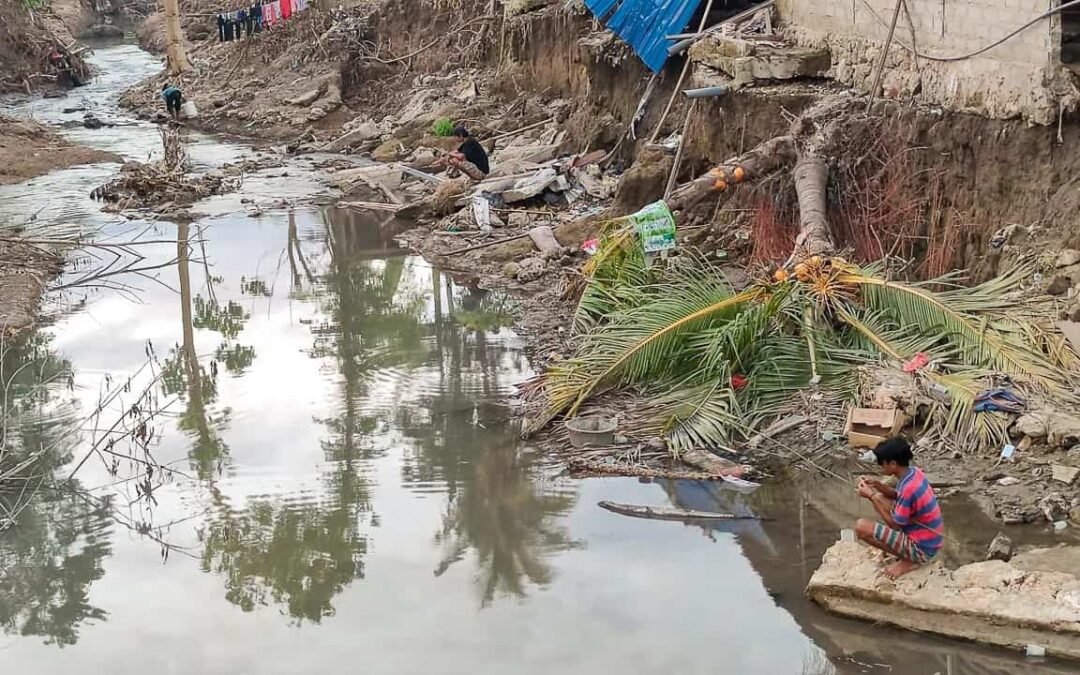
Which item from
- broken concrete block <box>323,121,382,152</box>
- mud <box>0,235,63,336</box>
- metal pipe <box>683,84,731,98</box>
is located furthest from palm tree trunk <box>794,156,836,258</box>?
broken concrete block <box>323,121,382,152</box>

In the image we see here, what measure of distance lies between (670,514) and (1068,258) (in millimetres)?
3444

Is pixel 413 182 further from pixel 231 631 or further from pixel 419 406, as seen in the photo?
pixel 231 631

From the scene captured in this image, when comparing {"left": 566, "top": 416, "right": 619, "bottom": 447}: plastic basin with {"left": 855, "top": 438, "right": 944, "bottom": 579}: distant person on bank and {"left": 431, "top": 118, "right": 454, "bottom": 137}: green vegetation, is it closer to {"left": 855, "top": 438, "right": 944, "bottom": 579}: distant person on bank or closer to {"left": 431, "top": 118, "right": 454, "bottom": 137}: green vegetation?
{"left": 855, "top": 438, "right": 944, "bottom": 579}: distant person on bank

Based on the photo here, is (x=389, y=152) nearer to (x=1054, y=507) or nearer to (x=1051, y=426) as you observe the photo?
(x=1051, y=426)

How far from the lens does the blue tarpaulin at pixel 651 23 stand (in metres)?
14.7

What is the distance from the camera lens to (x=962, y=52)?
33.0ft

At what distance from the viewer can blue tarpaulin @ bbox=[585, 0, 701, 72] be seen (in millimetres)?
14734

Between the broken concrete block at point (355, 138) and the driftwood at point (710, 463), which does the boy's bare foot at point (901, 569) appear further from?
the broken concrete block at point (355, 138)

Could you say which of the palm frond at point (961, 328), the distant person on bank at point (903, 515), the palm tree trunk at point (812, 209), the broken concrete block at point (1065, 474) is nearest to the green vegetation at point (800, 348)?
the palm frond at point (961, 328)

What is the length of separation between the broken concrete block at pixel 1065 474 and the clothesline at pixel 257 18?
73.7 feet

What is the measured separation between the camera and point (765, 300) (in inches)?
357

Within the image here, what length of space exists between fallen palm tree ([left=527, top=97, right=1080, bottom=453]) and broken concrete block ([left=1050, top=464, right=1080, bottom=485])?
17.5 inches

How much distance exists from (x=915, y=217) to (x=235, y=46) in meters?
21.9

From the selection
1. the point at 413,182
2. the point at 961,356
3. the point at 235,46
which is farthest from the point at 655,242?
the point at 235,46
